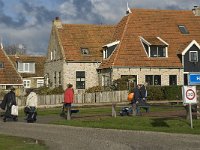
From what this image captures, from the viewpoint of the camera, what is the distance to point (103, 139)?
19.0m

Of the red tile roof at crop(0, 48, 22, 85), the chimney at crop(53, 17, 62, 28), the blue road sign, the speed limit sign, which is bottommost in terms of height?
the speed limit sign

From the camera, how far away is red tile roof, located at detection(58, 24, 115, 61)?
193 ft

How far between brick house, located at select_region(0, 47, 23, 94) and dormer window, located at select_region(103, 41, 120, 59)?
12134mm

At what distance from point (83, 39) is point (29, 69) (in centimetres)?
2225

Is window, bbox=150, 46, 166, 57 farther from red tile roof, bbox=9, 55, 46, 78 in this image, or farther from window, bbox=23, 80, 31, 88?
red tile roof, bbox=9, 55, 46, 78

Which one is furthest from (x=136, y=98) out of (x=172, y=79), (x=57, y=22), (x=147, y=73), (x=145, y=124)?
(x=57, y=22)

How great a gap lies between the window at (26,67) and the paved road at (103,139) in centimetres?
5565

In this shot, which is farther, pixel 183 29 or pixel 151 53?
pixel 183 29

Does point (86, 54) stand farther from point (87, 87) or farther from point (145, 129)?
point (145, 129)

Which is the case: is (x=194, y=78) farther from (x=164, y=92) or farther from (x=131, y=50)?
(x=131, y=50)

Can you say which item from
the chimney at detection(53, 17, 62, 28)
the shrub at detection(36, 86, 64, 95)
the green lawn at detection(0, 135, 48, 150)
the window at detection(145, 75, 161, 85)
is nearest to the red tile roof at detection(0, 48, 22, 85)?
the shrub at detection(36, 86, 64, 95)

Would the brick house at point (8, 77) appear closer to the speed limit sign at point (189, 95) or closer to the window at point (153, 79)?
the window at point (153, 79)

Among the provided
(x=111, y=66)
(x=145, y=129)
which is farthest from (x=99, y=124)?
(x=111, y=66)

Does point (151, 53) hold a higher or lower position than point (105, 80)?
higher
